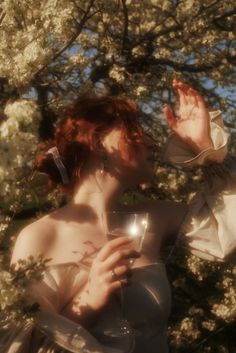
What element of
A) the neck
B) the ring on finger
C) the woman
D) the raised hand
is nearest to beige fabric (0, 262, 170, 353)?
the woman

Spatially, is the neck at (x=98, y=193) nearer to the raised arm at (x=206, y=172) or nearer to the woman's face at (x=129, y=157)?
the woman's face at (x=129, y=157)

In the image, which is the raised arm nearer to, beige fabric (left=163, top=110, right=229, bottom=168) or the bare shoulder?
beige fabric (left=163, top=110, right=229, bottom=168)

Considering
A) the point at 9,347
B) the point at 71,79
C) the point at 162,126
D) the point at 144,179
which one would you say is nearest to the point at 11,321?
the point at 9,347

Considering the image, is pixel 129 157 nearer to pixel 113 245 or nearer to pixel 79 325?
pixel 113 245

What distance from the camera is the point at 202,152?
2857mm

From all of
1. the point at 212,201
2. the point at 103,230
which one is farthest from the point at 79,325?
the point at 212,201

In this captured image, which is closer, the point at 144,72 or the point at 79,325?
the point at 79,325

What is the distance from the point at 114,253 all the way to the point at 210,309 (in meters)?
3.78

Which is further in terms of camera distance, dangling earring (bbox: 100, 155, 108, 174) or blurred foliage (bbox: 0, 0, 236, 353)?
blurred foliage (bbox: 0, 0, 236, 353)

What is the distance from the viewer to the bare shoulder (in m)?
2.49

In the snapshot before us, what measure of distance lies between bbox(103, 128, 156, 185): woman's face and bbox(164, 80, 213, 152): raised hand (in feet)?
0.95

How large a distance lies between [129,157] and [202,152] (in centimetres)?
40

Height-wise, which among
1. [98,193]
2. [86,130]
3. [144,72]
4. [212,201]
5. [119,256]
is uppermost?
[86,130]

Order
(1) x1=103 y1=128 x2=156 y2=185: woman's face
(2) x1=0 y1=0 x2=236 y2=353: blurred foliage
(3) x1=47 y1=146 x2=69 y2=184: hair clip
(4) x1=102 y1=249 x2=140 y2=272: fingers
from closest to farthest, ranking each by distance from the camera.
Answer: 1. (4) x1=102 y1=249 x2=140 y2=272: fingers
2. (1) x1=103 y1=128 x2=156 y2=185: woman's face
3. (3) x1=47 y1=146 x2=69 y2=184: hair clip
4. (2) x1=0 y1=0 x2=236 y2=353: blurred foliage
